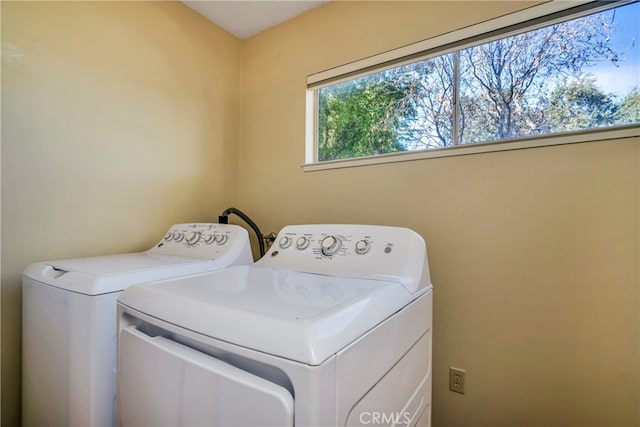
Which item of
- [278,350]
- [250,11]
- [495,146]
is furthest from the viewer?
[250,11]

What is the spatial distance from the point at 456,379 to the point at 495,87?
134 centimetres

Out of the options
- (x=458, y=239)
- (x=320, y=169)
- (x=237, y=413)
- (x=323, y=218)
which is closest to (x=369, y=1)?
(x=320, y=169)

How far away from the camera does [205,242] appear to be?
1.50 m

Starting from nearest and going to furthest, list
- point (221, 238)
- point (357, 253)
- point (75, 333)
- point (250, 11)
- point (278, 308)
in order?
point (278, 308) → point (75, 333) → point (357, 253) → point (221, 238) → point (250, 11)

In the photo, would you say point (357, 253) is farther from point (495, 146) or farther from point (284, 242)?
point (495, 146)

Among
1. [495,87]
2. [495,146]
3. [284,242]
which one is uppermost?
[495,87]

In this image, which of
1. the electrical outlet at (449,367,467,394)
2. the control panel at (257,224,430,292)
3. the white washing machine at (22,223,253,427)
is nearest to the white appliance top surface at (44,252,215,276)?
the white washing machine at (22,223,253,427)

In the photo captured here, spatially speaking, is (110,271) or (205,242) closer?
(110,271)

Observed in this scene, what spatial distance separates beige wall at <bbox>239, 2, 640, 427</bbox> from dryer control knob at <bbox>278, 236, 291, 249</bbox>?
0.44m

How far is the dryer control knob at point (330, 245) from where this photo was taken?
1.21 metres

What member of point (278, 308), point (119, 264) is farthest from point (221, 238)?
point (278, 308)

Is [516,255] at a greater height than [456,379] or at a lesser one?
greater

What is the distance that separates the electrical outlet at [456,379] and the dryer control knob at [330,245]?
0.79 meters

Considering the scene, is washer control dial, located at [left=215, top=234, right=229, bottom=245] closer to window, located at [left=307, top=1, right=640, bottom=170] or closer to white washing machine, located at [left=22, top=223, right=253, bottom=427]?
white washing machine, located at [left=22, top=223, right=253, bottom=427]
